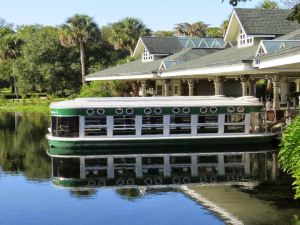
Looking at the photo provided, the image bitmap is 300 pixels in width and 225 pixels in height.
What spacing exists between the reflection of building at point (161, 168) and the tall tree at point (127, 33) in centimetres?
4851

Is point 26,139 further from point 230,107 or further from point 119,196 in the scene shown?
point 119,196

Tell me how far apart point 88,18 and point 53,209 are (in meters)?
56.7

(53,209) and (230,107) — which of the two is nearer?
(53,209)

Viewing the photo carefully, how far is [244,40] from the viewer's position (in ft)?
125

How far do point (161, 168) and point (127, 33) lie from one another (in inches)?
2063

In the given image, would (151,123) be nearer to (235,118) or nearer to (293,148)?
(235,118)

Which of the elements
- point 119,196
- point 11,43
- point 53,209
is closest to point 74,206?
point 53,209

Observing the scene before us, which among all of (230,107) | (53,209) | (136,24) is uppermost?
(136,24)

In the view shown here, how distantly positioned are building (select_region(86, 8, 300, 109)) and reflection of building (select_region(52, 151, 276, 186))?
3.87 metres

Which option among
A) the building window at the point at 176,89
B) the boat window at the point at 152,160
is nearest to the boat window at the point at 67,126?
the boat window at the point at 152,160

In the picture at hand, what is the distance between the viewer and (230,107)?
95.0ft

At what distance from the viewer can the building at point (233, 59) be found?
24781mm

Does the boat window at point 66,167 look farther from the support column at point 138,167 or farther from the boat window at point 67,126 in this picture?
the boat window at point 67,126

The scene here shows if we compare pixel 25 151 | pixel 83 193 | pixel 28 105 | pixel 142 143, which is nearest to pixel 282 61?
pixel 83 193
